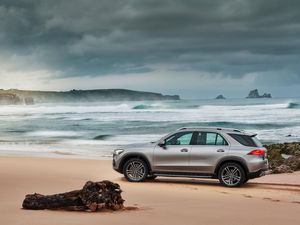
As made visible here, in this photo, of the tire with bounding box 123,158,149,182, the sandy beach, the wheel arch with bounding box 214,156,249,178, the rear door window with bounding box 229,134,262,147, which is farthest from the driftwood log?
the rear door window with bounding box 229,134,262,147

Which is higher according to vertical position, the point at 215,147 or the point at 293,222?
the point at 215,147

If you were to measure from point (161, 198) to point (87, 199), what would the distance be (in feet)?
10.9

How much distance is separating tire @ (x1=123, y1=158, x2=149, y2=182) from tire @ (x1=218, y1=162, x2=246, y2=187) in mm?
2093

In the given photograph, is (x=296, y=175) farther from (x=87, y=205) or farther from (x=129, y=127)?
(x=129, y=127)

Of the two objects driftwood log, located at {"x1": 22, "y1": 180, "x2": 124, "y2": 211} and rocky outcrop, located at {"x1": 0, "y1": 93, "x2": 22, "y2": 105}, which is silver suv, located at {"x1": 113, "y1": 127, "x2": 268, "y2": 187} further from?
rocky outcrop, located at {"x1": 0, "y1": 93, "x2": 22, "y2": 105}

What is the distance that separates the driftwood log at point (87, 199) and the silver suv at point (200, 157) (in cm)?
626

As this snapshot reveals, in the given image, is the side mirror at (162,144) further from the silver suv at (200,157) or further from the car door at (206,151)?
the car door at (206,151)

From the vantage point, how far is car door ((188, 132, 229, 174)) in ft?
52.5

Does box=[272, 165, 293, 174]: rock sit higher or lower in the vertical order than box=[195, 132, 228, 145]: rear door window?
lower

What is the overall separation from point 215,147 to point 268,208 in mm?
4925

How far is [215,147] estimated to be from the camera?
16203mm

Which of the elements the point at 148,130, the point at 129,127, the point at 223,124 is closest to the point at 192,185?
the point at 148,130

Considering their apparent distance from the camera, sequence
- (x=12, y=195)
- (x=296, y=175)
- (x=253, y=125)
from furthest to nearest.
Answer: (x=253, y=125) < (x=296, y=175) < (x=12, y=195)

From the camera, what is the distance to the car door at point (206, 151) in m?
16.0
